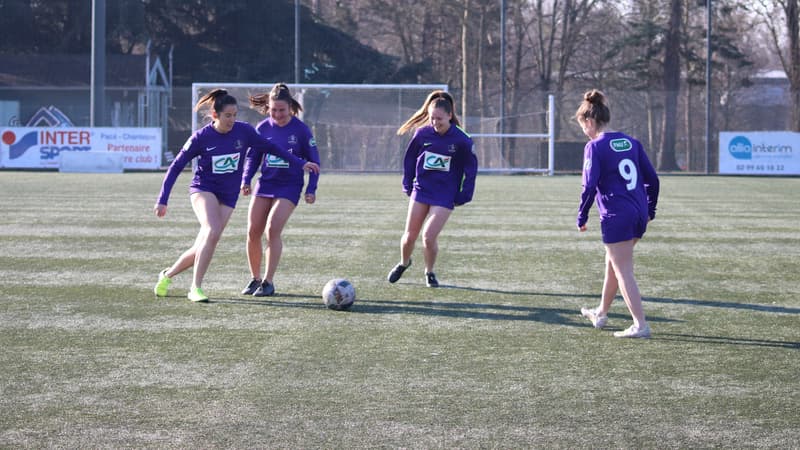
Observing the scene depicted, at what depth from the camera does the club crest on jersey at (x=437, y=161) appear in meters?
9.23

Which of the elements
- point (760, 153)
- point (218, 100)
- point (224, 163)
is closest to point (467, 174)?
point (224, 163)

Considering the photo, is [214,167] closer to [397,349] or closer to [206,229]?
[206,229]

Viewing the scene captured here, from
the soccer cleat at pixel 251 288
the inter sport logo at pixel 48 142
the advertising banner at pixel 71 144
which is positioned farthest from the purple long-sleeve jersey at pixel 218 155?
the inter sport logo at pixel 48 142

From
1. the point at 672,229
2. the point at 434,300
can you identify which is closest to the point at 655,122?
the point at 672,229

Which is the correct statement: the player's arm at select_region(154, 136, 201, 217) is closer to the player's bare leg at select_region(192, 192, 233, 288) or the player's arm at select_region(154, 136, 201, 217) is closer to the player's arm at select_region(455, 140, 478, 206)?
the player's bare leg at select_region(192, 192, 233, 288)

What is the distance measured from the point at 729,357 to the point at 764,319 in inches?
59.8

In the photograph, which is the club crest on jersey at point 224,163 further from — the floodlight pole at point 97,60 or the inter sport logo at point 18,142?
the floodlight pole at point 97,60

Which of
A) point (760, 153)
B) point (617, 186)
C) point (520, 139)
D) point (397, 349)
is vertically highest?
point (520, 139)

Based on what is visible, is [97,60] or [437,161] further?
[97,60]

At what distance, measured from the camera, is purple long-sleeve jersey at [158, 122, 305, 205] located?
27.3ft

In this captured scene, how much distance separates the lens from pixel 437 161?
9.23m

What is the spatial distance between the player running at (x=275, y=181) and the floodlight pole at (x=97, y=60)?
2745 cm

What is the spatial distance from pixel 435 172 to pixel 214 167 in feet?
6.59

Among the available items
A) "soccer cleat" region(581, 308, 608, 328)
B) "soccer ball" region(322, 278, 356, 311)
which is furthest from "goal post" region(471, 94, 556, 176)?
"soccer cleat" region(581, 308, 608, 328)
